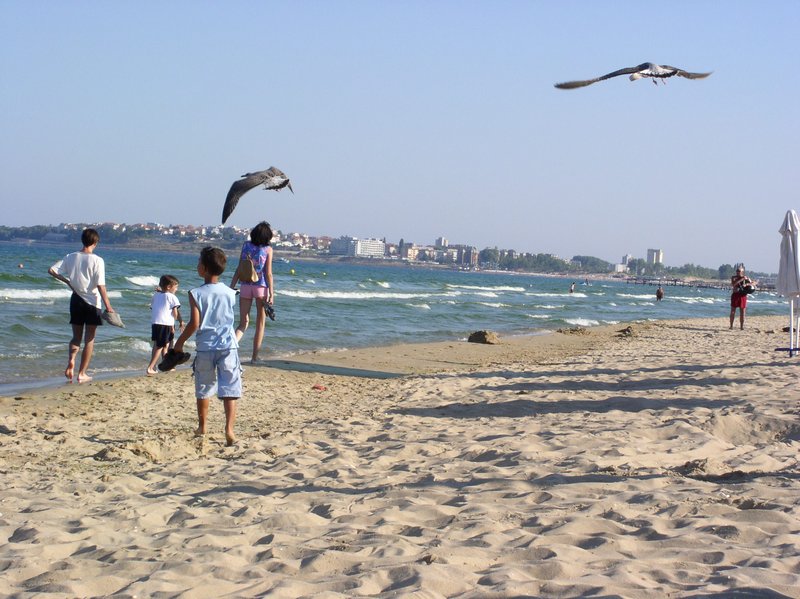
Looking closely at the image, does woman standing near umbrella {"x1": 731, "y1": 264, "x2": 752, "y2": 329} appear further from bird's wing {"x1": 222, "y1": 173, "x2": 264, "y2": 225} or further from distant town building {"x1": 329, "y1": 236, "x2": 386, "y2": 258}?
distant town building {"x1": 329, "y1": 236, "x2": 386, "y2": 258}

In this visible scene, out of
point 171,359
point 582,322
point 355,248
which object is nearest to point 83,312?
point 171,359

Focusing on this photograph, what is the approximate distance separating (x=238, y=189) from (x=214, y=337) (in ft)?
11.0

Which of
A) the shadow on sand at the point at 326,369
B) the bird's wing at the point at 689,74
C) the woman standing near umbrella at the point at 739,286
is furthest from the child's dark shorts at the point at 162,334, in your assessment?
the woman standing near umbrella at the point at 739,286

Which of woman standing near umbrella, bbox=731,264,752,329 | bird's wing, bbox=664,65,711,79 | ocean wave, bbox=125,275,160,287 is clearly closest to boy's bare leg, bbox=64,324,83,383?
bird's wing, bbox=664,65,711,79

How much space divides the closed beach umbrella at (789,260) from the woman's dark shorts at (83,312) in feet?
30.6

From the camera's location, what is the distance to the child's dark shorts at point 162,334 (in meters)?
9.25

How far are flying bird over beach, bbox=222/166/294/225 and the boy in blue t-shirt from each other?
2.84m

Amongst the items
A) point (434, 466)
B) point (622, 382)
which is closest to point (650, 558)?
point (434, 466)

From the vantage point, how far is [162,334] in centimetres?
931

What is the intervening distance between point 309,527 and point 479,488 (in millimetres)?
1075

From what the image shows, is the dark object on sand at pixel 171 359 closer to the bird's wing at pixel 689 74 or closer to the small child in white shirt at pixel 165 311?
the small child in white shirt at pixel 165 311

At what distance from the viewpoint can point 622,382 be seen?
9.25 m

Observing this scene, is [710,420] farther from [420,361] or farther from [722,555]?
[420,361]

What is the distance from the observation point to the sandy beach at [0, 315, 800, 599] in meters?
3.17
